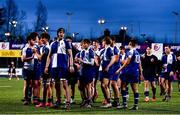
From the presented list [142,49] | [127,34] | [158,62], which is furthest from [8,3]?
[158,62]

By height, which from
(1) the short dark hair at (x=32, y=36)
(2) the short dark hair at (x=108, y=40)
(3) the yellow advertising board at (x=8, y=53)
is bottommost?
(2) the short dark hair at (x=108, y=40)

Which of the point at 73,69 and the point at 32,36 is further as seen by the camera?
the point at 32,36

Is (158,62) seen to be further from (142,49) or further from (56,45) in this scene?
(142,49)

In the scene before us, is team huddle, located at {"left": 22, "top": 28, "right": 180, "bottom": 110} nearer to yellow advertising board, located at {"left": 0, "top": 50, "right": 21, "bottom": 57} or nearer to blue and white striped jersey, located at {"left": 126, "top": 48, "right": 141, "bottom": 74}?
blue and white striped jersey, located at {"left": 126, "top": 48, "right": 141, "bottom": 74}

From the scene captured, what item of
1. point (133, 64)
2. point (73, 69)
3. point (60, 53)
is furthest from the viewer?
point (133, 64)

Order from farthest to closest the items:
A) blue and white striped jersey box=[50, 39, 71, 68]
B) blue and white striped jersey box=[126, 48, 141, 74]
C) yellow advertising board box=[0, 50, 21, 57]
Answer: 1. yellow advertising board box=[0, 50, 21, 57]
2. blue and white striped jersey box=[126, 48, 141, 74]
3. blue and white striped jersey box=[50, 39, 71, 68]

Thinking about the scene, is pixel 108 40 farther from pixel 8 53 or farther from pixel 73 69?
pixel 8 53

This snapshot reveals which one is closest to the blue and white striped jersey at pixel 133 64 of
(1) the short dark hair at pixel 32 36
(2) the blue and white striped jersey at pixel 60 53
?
(2) the blue and white striped jersey at pixel 60 53

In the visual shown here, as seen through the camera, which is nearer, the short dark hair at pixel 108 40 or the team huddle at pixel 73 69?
the team huddle at pixel 73 69

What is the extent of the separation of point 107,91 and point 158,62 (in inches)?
238

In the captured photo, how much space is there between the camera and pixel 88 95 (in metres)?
17.7

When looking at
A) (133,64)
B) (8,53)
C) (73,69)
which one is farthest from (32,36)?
(8,53)

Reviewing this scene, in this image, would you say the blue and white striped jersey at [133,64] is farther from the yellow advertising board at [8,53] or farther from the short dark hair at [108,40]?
the yellow advertising board at [8,53]

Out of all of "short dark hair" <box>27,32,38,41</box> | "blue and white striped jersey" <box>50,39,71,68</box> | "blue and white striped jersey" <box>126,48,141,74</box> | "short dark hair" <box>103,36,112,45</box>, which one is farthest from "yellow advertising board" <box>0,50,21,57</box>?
"blue and white striped jersey" <box>50,39,71,68</box>
